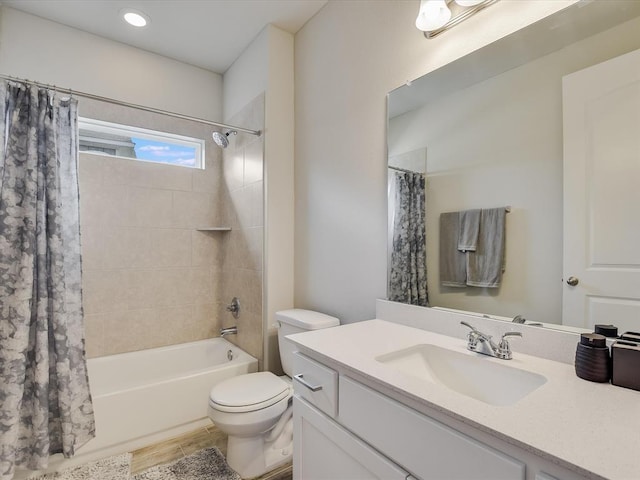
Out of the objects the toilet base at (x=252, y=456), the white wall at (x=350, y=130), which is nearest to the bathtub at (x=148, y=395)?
the toilet base at (x=252, y=456)

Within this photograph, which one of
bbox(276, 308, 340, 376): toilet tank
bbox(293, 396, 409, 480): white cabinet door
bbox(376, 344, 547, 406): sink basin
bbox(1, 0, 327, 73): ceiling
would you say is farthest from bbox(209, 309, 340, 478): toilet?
bbox(1, 0, 327, 73): ceiling

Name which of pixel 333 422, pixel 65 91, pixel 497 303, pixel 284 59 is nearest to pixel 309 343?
pixel 333 422

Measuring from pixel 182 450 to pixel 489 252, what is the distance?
78.9 inches

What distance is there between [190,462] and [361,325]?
127 cm

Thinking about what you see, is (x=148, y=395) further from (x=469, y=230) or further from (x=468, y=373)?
(x=469, y=230)

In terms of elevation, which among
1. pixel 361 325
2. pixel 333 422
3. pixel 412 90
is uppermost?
pixel 412 90

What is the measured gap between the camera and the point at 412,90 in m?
1.50

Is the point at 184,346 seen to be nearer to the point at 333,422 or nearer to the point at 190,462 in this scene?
the point at 190,462

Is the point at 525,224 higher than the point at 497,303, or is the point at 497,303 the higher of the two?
the point at 525,224

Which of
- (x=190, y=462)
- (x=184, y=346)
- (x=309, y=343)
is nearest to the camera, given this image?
(x=309, y=343)

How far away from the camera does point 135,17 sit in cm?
218

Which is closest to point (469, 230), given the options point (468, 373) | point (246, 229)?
point (468, 373)

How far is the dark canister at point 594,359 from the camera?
2.76 ft

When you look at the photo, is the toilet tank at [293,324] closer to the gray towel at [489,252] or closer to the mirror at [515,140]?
the mirror at [515,140]
